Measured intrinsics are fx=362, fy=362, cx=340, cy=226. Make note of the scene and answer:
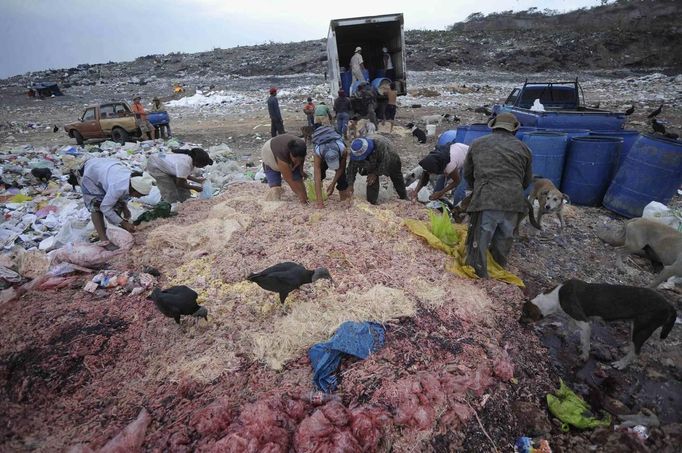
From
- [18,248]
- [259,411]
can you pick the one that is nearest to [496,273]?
[259,411]

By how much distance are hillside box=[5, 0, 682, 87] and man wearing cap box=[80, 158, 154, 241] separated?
23.4m

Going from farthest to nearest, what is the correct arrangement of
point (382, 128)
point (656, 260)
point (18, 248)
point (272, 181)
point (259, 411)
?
point (382, 128)
point (272, 181)
point (18, 248)
point (656, 260)
point (259, 411)

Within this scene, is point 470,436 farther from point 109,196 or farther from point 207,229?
point 109,196

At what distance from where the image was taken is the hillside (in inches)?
883

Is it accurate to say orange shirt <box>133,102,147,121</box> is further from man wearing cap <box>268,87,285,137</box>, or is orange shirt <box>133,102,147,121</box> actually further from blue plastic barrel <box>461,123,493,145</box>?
blue plastic barrel <box>461,123,493,145</box>

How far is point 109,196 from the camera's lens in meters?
4.11

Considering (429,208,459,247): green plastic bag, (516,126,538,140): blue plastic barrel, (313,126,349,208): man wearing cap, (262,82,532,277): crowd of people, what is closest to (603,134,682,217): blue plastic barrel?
(516,126,538,140): blue plastic barrel

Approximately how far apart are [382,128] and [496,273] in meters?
7.73

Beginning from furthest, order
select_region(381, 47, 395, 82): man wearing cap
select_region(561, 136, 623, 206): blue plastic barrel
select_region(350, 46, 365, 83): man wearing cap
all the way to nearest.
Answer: select_region(381, 47, 395, 82): man wearing cap, select_region(350, 46, 365, 83): man wearing cap, select_region(561, 136, 623, 206): blue plastic barrel

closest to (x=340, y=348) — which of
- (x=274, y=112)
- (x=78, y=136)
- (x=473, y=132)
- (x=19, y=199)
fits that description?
(x=473, y=132)

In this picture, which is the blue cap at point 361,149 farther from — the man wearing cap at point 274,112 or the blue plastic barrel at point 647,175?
the man wearing cap at point 274,112

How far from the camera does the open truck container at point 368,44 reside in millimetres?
10703

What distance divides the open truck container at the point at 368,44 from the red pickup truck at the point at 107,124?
6303mm

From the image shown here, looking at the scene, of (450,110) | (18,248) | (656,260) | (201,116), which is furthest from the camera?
(201,116)
